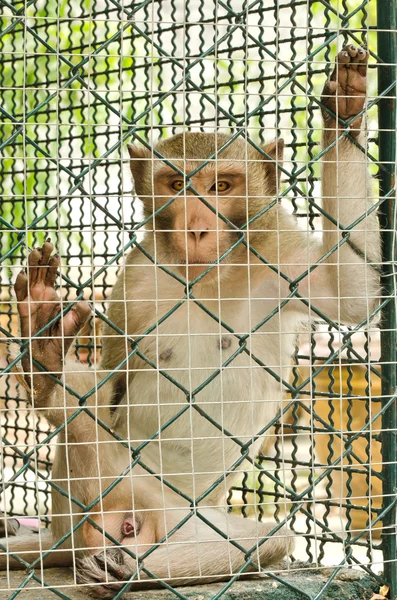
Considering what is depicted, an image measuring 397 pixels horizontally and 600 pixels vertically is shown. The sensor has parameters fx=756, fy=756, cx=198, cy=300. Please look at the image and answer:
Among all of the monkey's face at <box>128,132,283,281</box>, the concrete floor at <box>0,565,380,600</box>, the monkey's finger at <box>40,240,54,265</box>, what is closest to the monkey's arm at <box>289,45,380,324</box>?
the monkey's face at <box>128,132,283,281</box>

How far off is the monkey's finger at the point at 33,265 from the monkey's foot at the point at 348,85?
43.5 inches

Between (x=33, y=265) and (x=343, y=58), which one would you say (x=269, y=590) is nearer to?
(x=33, y=265)

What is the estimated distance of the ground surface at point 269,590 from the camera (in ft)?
8.78

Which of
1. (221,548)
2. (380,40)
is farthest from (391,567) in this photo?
(380,40)

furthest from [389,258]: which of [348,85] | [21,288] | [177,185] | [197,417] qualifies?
[21,288]

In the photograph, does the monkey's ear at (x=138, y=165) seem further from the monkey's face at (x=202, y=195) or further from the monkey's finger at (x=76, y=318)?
the monkey's finger at (x=76, y=318)

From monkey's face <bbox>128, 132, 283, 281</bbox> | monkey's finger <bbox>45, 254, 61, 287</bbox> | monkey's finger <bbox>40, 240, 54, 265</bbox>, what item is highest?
monkey's face <bbox>128, 132, 283, 281</bbox>

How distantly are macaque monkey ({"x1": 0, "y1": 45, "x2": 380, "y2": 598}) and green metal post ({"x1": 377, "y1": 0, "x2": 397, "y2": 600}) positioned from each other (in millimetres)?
79

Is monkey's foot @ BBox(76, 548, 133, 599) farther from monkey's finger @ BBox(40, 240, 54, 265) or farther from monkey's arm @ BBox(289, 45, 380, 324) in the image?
monkey's arm @ BBox(289, 45, 380, 324)

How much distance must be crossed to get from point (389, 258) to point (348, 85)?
0.64 m

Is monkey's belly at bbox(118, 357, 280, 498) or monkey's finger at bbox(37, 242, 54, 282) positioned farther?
monkey's belly at bbox(118, 357, 280, 498)

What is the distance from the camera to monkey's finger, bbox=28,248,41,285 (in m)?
2.41

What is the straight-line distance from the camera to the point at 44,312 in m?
2.58

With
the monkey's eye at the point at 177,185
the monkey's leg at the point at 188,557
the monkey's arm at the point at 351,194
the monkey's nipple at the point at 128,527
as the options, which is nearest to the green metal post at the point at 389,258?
the monkey's arm at the point at 351,194
